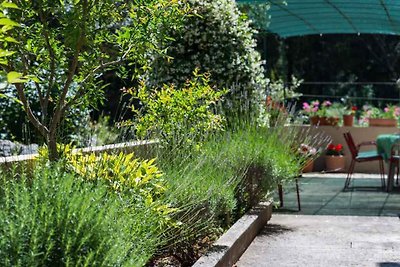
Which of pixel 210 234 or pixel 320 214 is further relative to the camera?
pixel 320 214

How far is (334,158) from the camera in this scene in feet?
53.8

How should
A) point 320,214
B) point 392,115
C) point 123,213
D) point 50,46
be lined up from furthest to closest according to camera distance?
1. point 392,115
2. point 320,214
3. point 50,46
4. point 123,213

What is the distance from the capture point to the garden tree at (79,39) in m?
4.98

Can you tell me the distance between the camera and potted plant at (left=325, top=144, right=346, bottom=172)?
16.4 meters

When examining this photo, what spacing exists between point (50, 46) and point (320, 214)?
5142 millimetres

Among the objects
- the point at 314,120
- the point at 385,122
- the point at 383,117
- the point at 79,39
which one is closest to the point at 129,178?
the point at 79,39

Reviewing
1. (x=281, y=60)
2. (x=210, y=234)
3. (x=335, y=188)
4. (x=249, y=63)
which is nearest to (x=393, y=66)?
(x=281, y=60)

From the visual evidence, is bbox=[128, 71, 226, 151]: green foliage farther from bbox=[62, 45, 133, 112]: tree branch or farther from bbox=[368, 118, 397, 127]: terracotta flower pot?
bbox=[368, 118, 397, 127]: terracotta flower pot

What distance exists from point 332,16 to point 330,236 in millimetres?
7948

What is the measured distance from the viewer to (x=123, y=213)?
4207 millimetres

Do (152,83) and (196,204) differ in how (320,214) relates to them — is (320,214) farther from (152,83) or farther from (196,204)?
(196,204)

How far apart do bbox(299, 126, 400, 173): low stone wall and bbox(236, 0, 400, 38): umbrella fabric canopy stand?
6.92ft

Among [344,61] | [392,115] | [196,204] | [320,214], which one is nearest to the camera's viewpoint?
[196,204]

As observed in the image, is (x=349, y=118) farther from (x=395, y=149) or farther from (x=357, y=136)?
(x=395, y=149)
